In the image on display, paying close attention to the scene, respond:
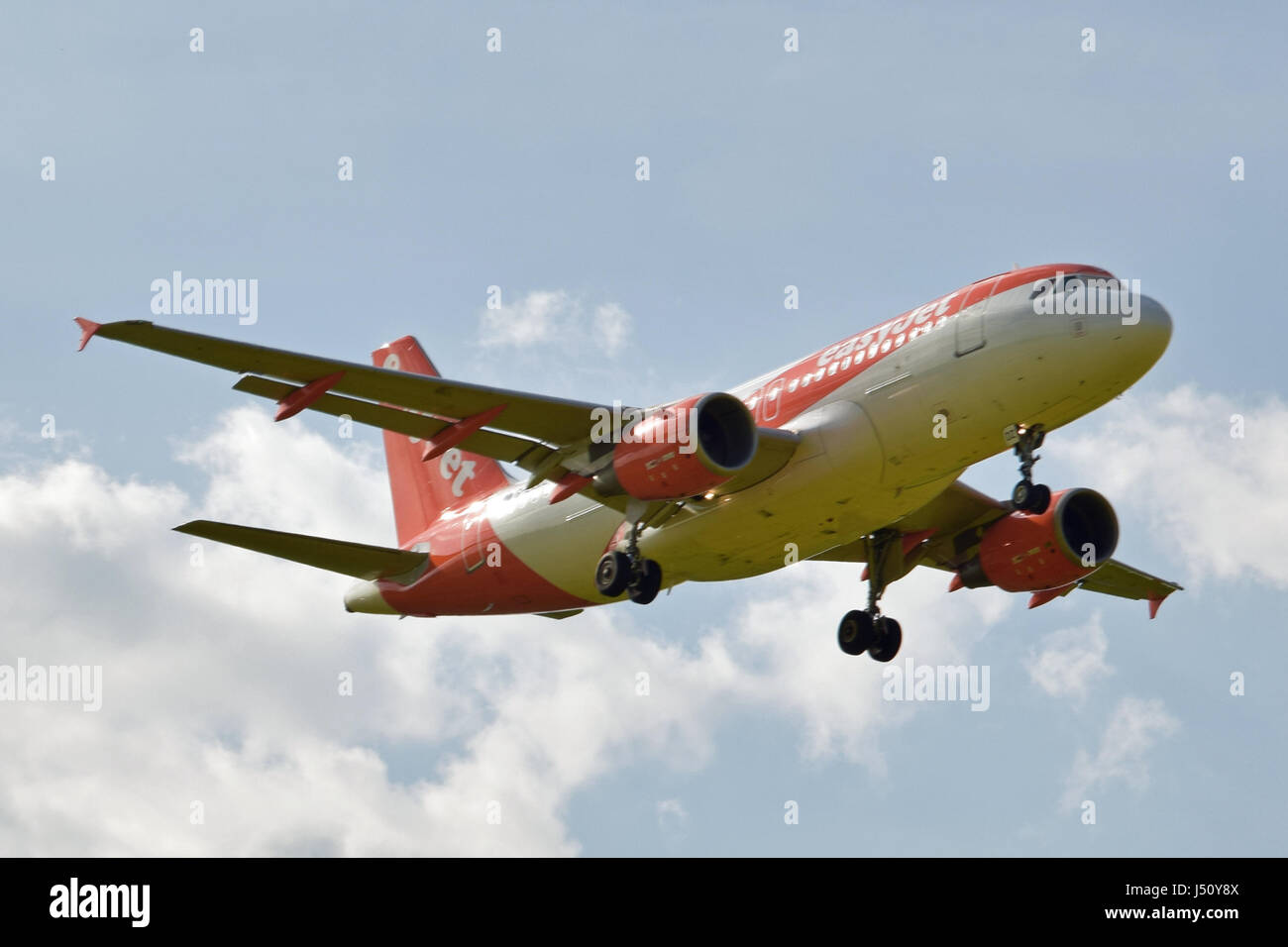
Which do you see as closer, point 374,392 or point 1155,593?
point 374,392

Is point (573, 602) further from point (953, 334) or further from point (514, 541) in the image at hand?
point (953, 334)

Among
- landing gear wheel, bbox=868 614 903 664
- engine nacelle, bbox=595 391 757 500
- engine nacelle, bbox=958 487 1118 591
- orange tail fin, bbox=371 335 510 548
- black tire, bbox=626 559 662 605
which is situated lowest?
landing gear wheel, bbox=868 614 903 664

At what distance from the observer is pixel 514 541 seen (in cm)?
3688

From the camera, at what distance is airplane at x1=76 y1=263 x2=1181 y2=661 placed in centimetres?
3031

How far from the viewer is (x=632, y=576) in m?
33.6

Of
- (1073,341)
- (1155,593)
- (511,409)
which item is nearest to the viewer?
(1073,341)

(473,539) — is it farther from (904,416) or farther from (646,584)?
(904,416)

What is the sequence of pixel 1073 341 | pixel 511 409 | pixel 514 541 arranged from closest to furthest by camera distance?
pixel 1073 341 → pixel 511 409 → pixel 514 541

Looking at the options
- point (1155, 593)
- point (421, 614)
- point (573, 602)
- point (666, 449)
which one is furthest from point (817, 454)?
point (1155, 593)

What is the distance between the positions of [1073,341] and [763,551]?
772cm

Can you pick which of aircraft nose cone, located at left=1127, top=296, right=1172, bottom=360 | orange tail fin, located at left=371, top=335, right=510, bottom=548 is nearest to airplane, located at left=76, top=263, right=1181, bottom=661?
aircraft nose cone, located at left=1127, top=296, right=1172, bottom=360

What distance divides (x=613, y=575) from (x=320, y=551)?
25.5ft

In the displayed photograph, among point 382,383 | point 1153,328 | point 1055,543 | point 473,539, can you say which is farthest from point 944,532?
point 382,383

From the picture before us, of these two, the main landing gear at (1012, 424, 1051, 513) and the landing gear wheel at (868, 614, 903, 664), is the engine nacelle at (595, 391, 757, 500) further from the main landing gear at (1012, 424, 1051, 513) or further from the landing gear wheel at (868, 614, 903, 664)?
the landing gear wheel at (868, 614, 903, 664)
